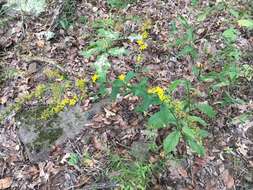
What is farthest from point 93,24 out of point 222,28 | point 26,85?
point 222,28

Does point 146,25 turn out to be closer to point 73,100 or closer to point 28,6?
point 73,100

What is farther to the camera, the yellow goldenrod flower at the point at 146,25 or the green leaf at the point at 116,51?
the yellow goldenrod flower at the point at 146,25

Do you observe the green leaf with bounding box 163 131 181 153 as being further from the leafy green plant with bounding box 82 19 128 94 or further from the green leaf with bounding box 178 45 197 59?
the green leaf with bounding box 178 45 197 59

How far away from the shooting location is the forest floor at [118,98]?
3.53 meters

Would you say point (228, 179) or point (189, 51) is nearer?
point (228, 179)

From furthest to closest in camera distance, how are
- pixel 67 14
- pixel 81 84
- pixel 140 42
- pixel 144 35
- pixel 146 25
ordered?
pixel 67 14 < pixel 146 25 < pixel 144 35 < pixel 140 42 < pixel 81 84

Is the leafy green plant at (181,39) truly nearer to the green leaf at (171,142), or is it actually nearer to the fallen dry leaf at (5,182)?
the green leaf at (171,142)

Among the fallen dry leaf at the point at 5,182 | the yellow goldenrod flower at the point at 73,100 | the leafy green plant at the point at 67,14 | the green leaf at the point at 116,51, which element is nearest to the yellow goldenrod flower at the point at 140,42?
the green leaf at the point at 116,51

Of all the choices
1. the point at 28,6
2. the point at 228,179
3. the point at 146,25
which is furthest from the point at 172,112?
the point at 28,6

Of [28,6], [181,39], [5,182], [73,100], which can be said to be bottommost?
[5,182]

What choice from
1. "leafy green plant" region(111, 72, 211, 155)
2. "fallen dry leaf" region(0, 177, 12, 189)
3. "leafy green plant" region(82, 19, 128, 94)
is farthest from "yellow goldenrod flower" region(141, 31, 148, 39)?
"fallen dry leaf" region(0, 177, 12, 189)

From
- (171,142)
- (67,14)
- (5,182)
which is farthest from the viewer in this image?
(67,14)

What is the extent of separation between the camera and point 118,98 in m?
4.17

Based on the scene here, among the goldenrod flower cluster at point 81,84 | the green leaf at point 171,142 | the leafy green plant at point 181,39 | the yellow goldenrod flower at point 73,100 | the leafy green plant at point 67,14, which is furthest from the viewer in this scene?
the leafy green plant at point 67,14
